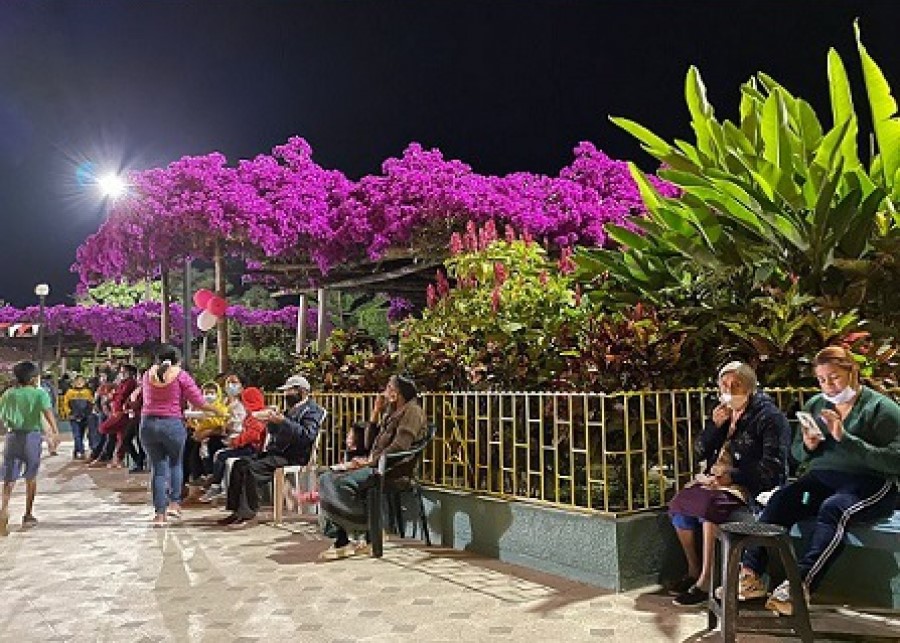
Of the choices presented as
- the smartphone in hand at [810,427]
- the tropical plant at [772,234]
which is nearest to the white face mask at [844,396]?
the smartphone in hand at [810,427]

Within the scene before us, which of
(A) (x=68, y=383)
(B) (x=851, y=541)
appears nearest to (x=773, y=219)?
(B) (x=851, y=541)

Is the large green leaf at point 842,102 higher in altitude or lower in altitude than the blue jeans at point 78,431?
higher

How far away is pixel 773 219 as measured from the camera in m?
6.03

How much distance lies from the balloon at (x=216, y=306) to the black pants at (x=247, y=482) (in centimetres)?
692

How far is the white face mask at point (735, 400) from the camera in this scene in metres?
4.73

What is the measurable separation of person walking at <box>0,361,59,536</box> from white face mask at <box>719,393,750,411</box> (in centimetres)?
586

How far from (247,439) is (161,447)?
2.89ft

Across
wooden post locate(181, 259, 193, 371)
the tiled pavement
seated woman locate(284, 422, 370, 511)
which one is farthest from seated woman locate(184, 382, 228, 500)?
wooden post locate(181, 259, 193, 371)

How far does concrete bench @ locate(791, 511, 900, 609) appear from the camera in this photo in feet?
14.4

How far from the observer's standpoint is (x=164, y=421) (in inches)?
306

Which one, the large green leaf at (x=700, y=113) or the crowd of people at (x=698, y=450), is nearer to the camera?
the crowd of people at (x=698, y=450)

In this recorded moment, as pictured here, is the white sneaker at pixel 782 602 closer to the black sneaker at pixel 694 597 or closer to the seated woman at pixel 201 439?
the black sneaker at pixel 694 597

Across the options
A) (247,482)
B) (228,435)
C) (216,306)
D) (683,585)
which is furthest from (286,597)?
(216,306)

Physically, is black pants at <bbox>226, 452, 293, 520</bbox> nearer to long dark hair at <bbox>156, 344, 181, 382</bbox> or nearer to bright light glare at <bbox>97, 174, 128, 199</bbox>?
long dark hair at <bbox>156, 344, 181, 382</bbox>
